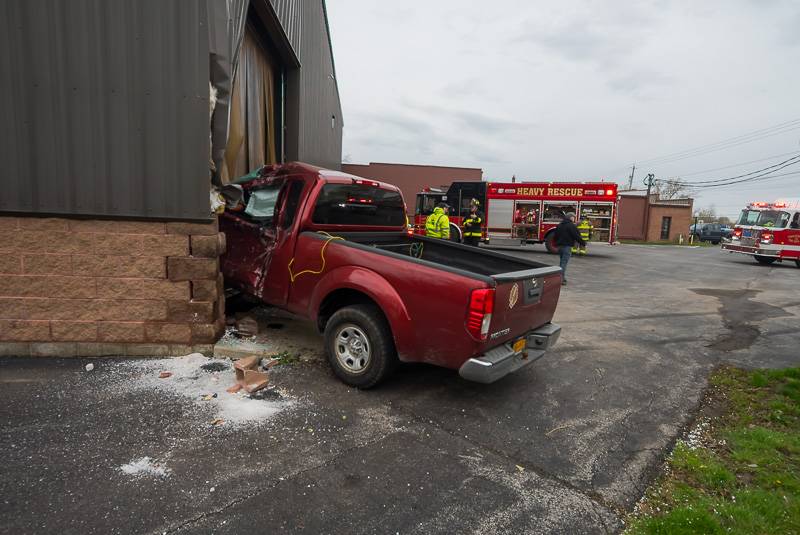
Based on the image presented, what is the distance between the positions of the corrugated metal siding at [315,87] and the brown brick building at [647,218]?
31.6 m

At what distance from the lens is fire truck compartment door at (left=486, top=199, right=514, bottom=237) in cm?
2025

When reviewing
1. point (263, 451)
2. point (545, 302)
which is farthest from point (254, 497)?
point (545, 302)

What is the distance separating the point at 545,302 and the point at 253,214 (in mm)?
3474

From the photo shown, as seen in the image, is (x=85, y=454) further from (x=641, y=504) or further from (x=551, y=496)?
(x=641, y=504)

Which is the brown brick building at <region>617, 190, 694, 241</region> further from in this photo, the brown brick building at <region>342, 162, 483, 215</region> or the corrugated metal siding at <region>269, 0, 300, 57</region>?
the corrugated metal siding at <region>269, 0, 300, 57</region>

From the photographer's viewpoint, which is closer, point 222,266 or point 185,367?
point 185,367

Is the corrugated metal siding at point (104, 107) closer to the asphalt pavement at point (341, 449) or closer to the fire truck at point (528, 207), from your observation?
the asphalt pavement at point (341, 449)

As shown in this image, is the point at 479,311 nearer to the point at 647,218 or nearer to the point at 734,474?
the point at 734,474

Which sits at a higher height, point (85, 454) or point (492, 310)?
point (492, 310)

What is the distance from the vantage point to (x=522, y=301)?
4.05 metres

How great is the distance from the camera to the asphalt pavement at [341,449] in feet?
8.67

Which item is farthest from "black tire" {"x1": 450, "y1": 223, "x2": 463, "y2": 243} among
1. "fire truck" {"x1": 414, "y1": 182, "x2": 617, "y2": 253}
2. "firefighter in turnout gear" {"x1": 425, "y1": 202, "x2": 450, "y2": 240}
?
"firefighter in turnout gear" {"x1": 425, "y1": 202, "x2": 450, "y2": 240}

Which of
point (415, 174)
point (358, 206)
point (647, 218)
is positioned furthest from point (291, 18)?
point (647, 218)

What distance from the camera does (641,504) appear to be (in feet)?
9.50
